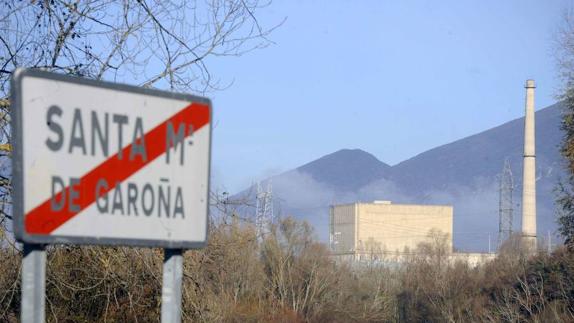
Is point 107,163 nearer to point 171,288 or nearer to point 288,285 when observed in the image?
point 171,288

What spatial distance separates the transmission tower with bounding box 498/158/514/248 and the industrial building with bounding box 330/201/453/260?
616 centimetres

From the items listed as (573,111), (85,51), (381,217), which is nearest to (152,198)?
(85,51)

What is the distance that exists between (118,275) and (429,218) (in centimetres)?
10141

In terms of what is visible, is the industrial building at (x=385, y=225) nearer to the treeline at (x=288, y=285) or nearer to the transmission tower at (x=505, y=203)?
the transmission tower at (x=505, y=203)

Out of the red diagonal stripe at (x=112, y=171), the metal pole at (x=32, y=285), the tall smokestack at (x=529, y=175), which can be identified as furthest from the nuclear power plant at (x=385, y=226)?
the metal pole at (x=32, y=285)

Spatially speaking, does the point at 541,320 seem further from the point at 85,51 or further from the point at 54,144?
the point at 54,144

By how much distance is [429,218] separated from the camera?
107750 millimetres

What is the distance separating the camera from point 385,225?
106 meters

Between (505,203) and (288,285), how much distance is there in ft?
204

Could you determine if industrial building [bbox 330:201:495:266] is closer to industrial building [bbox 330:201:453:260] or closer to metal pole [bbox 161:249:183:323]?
industrial building [bbox 330:201:453:260]

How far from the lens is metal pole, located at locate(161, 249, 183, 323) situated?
2.87 meters

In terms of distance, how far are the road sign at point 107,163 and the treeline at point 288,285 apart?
5.26 meters

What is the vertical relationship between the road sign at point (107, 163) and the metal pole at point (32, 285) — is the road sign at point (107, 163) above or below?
above

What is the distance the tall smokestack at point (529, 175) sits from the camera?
7669 centimetres
